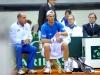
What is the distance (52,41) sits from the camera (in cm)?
671

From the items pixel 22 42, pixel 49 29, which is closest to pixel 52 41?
pixel 49 29

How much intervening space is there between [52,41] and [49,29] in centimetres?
27

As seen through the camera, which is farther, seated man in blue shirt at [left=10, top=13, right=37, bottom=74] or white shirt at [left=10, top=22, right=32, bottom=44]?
white shirt at [left=10, top=22, right=32, bottom=44]

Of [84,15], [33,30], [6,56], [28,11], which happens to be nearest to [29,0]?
[28,11]

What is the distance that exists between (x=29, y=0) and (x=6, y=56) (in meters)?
9.76

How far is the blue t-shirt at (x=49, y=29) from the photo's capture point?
679cm

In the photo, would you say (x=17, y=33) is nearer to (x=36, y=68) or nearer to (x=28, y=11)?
(x=36, y=68)

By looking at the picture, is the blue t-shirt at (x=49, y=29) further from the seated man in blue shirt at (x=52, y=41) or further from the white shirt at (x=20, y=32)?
the white shirt at (x=20, y=32)

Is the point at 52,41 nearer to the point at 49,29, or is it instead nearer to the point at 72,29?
the point at 49,29

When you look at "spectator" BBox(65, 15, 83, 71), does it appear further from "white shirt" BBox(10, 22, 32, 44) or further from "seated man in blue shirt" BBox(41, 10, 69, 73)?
"white shirt" BBox(10, 22, 32, 44)

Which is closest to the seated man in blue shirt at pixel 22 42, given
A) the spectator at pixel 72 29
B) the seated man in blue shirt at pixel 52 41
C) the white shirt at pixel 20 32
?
the white shirt at pixel 20 32

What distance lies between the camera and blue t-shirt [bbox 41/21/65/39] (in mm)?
6793

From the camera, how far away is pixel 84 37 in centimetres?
729

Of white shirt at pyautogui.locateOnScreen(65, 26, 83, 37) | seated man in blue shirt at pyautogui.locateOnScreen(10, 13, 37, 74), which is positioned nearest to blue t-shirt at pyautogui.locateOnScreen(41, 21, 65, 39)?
seated man in blue shirt at pyautogui.locateOnScreen(10, 13, 37, 74)
